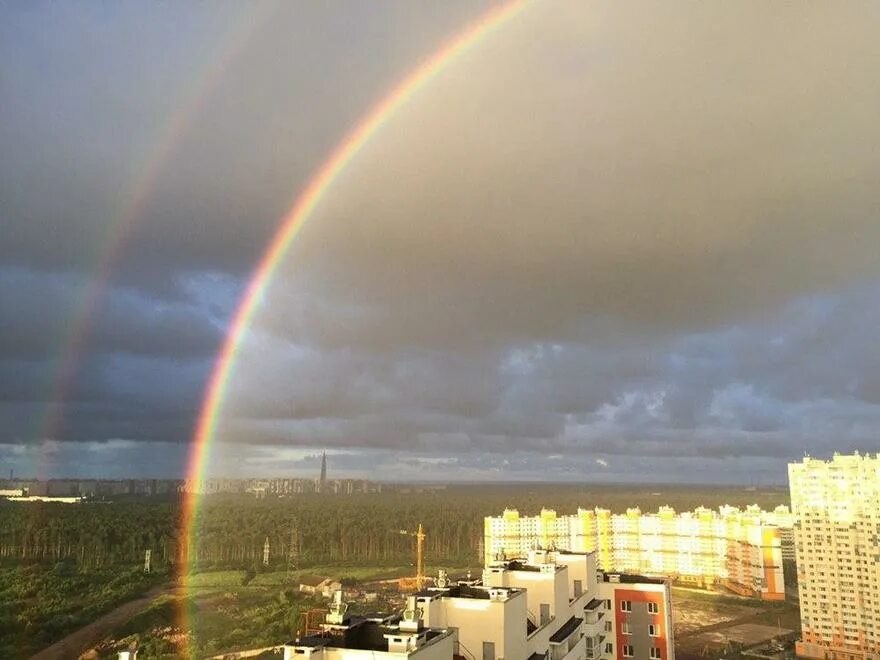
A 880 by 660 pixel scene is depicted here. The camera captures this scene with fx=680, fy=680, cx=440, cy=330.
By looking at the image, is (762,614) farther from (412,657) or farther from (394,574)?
(412,657)

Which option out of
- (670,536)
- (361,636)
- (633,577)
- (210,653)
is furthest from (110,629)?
(670,536)

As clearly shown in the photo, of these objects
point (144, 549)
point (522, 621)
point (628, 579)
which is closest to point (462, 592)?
Result: point (522, 621)

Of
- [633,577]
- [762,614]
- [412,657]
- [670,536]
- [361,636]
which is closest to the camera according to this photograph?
[412,657]

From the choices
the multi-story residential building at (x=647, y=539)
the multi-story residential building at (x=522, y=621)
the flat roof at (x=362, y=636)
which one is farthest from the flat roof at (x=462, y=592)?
the multi-story residential building at (x=647, y=539)

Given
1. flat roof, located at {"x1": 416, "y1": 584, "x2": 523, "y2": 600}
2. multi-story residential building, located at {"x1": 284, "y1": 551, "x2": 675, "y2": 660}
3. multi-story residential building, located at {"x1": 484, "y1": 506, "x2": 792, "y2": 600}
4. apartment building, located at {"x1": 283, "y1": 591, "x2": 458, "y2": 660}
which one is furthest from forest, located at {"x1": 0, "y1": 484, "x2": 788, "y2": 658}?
apartment building, located at {"x1": 283, "y1": 591, "x2": 458, "y2": 660}

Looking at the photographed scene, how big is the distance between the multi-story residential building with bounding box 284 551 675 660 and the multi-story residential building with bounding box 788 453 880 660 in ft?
66.4

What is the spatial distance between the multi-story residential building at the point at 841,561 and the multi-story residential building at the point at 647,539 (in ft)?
53.7

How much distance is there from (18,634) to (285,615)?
1155 centimetres

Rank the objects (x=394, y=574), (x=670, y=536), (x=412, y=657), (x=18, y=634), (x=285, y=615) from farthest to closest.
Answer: (x=670, y=536) → (x=394, y=574) → (x=285, y=615) → (x=18, y=634) → (x=412, y=657)

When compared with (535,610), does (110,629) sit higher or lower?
lower

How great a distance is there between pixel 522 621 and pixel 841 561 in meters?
30.6

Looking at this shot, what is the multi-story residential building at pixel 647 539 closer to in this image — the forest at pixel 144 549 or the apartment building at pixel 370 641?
the forest at pixel 144 549

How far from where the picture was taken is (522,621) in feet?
39.0

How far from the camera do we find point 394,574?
53.4 meters
